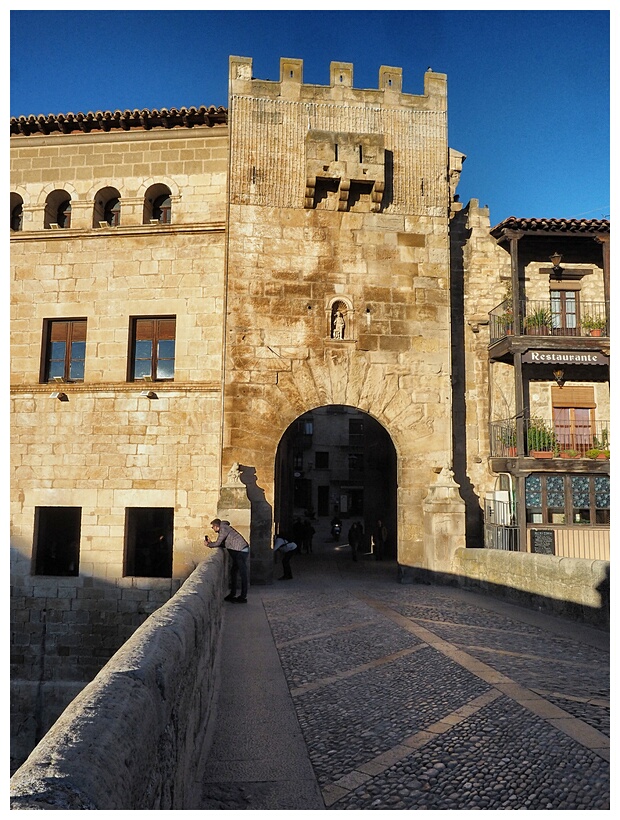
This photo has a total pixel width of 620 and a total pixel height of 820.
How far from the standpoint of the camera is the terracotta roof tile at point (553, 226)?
1540 centimetres

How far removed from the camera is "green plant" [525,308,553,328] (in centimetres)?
1580

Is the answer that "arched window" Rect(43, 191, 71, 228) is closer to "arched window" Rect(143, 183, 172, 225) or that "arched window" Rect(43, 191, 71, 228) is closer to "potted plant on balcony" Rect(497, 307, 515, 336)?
"arched window" Rect(143, 183, 172, 225)

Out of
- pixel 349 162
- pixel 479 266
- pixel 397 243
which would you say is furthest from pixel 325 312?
pixel 479 266

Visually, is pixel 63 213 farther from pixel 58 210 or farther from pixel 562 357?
pixel 562 357

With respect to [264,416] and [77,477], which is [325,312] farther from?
[77,477]

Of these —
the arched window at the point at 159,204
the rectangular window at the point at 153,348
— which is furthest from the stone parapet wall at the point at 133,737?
the arched window at the point at 159,204

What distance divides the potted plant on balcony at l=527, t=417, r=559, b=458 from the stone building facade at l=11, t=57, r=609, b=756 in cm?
346

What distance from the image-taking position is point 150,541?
14328mm

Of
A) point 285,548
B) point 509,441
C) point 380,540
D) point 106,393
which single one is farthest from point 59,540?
point 509,441

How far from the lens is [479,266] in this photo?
15812mm

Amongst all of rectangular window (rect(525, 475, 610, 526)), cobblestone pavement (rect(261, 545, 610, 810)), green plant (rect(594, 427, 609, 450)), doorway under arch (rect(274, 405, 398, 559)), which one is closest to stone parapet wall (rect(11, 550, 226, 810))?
cobblestone pavement (rect(261, 545, 610, 810))

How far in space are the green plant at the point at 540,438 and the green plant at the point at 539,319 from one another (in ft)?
8.15

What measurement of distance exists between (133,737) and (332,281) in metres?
11.8
